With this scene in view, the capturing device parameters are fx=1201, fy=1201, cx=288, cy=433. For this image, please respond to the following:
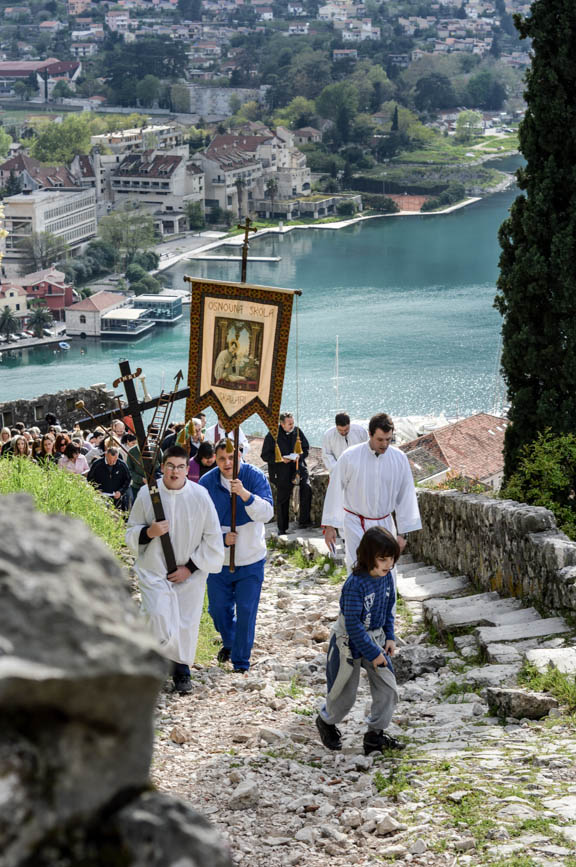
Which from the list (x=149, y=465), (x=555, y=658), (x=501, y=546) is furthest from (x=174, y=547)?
(x=501, y=546)

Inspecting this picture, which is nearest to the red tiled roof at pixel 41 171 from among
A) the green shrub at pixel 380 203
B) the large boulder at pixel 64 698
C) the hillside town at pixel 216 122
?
the hillside town at pixel 216 122

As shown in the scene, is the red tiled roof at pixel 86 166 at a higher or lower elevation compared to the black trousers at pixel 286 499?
higher

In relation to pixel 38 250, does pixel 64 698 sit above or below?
above

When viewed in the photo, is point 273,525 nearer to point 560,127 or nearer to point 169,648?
point 560,127

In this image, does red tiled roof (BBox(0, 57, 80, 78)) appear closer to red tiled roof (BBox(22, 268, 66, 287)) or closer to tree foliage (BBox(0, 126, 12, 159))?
tree foliage (BBox(0, 126, 12, 159))

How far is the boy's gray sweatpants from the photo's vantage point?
13.9ft

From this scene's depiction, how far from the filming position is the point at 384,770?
159 inches

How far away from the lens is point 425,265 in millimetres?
74688

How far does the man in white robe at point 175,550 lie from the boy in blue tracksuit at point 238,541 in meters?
0.50

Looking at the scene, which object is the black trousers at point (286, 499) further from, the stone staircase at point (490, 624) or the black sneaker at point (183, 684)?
the black sneaker at point (183, 684)

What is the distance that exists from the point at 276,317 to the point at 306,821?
326 centimetres

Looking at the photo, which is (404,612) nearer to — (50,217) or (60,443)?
(60,443)

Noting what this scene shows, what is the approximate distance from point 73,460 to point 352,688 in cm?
451

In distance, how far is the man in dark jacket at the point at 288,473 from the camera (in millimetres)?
8938
